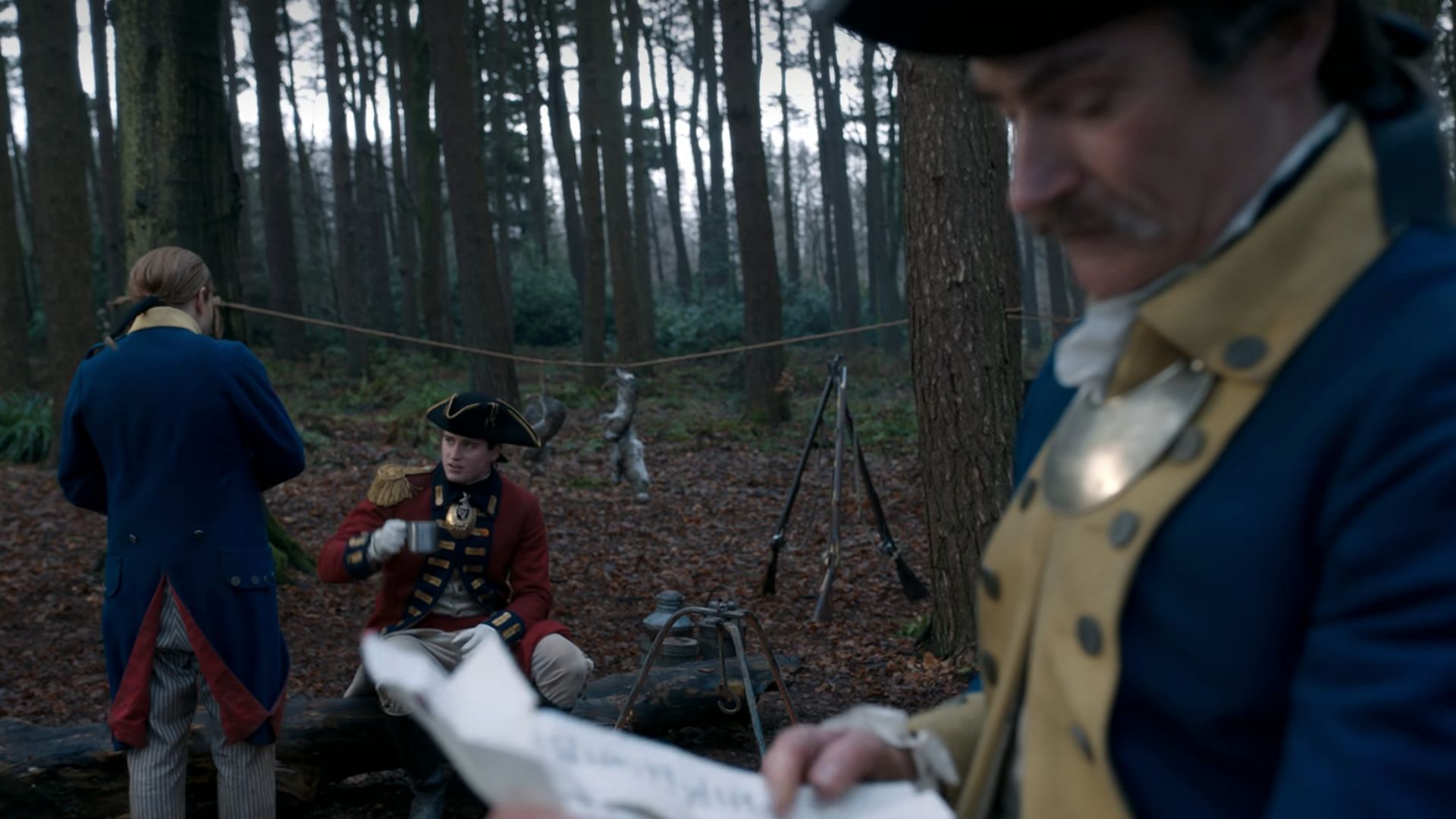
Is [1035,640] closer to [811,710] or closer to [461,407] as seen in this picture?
[461,407]

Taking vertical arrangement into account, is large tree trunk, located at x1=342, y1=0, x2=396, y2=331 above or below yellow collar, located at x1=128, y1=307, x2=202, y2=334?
above

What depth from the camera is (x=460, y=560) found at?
4988mm

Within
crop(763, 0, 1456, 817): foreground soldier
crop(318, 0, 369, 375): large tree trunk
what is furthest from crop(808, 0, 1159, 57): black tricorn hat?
crop(318, 0, 369, 375): large tree trunk

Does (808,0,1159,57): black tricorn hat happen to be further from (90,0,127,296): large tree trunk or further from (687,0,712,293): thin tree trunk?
(687,0,712,293): thin tree trunk

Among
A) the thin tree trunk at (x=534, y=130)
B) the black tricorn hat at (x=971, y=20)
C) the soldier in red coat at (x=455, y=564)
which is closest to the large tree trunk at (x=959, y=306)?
the soldier in red coat at (x=455, y=564)

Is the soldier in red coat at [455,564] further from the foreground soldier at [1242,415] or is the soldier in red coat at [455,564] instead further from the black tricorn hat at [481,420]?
the foreground soldier at [1242,415]

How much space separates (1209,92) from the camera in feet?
3.53

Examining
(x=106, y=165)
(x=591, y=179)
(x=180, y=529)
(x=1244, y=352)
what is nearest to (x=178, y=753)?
(x=180, y=529)

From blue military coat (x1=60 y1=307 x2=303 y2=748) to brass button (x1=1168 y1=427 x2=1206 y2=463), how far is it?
3857mm

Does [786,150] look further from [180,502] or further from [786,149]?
[180,502]

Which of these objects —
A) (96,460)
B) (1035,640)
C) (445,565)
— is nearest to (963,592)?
(445,565)

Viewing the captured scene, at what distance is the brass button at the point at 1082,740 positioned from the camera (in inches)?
45.9

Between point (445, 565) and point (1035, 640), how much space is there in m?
3.99

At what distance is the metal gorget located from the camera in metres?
1.16
